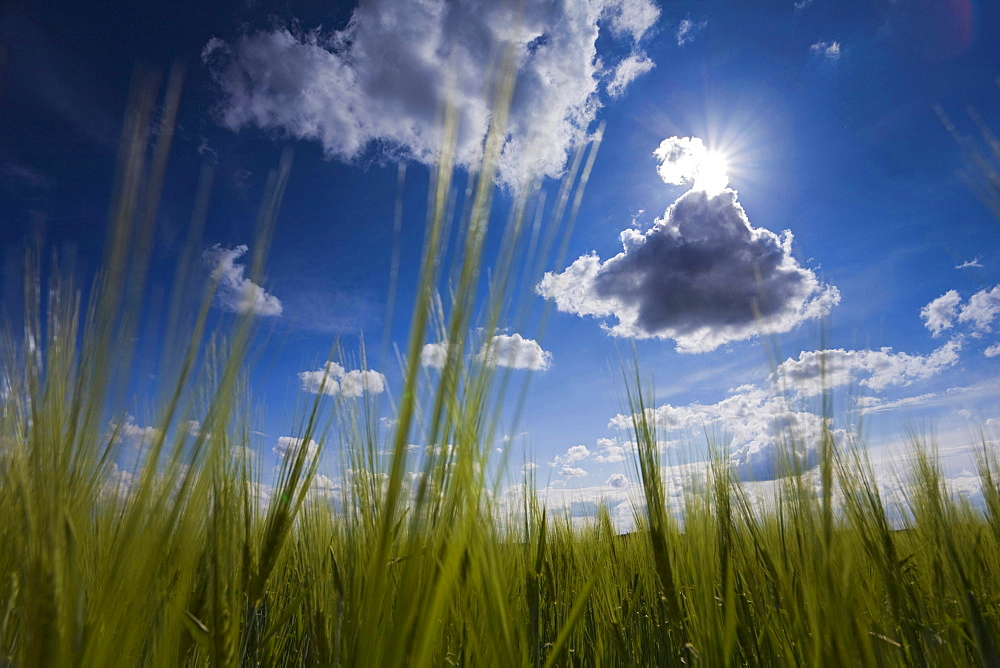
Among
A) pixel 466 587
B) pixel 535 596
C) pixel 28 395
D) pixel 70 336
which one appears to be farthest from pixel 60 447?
pixel 535 596

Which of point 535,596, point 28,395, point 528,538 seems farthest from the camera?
point 528,538

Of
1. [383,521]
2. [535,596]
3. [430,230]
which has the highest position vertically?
[430,230]

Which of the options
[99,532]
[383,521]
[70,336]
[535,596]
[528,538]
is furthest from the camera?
[528,538]

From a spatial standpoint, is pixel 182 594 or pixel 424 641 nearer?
pixel 424 641

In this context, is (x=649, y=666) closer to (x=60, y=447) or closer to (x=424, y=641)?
(x=424, y=641)

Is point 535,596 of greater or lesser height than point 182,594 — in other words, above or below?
below

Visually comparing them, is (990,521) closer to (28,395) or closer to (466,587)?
(466,587)

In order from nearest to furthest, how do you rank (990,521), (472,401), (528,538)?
(472,401), (528,538), (990,521)

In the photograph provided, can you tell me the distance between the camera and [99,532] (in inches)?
60.7

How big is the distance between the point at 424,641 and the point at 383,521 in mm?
221

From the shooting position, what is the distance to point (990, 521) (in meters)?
2.95

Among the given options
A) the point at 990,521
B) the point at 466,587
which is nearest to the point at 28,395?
the point at 466,587

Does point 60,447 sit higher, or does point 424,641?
point 60,447

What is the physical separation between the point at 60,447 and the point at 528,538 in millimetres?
2050
